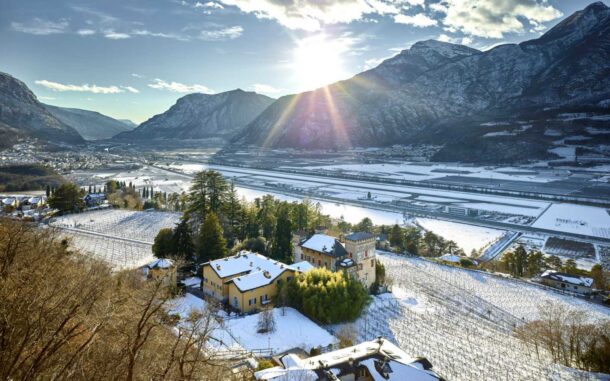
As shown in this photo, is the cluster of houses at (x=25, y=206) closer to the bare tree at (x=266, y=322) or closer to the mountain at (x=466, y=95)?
the bare tree at (x=266, y=322)

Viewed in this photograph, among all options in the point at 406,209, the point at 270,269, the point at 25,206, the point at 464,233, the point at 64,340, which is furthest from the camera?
the point at 406,209

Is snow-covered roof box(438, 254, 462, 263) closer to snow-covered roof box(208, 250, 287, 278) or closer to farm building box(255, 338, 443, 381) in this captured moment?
snow-covered roof box(208, 250, 287, 278)

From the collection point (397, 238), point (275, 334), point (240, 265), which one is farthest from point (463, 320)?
point (397, 238)

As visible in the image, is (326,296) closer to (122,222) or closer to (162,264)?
(162,264)

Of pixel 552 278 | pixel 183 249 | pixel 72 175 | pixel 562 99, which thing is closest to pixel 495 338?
pixel 552 278

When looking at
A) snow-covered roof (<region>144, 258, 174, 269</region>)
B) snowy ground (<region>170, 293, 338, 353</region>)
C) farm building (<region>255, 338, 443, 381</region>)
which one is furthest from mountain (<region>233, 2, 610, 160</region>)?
farm building (<region>255, 338, 443, 381</region>)
